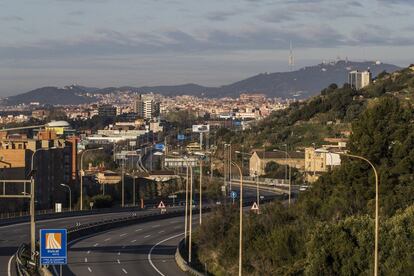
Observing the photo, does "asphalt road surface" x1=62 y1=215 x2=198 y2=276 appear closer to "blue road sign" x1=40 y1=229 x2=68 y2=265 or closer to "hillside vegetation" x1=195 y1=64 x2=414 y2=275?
"hillside vegetation" x1=195 y1=64 x2=414 y2=275

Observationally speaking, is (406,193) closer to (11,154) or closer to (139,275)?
(139,275)

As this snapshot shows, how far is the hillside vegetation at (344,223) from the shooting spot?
31.0m

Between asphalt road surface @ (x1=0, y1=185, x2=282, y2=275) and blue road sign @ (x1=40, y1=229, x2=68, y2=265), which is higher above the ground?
blue road sign @ (x1=40, y1=229, x2=68, y2=265)

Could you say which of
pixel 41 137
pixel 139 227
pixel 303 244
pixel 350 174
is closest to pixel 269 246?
pixel 303 244

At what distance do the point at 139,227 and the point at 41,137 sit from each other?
4272 cm

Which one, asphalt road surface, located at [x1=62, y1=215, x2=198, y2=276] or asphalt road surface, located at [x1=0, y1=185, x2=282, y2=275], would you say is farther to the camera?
asphalt road surface, located at [x1=0, y1=185, x2=282, y2=275]

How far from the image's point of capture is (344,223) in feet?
108

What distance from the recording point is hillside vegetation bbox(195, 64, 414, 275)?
30984mm

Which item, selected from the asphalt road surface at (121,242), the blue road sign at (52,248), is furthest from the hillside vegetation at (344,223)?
the blue road sign at (52,248)

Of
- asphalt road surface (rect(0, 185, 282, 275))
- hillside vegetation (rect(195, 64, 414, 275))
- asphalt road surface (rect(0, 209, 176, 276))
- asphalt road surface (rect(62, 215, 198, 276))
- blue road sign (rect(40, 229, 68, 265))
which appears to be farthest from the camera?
asphalt road surface (rect(0, 209, 176, 276))

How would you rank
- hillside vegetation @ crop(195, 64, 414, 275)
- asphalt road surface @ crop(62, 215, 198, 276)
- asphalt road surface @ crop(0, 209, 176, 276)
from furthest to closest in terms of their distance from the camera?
1. asphalt road surface @ crop(0, 209, 176, 276)
2. asphalt road surface @ crop(62, 215, 198, 276)
3. hillside vegetation @ crop(195, 64, 414, 275)

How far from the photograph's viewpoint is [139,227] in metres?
60.5

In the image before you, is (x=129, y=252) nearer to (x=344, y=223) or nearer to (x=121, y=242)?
(x=121, y=242)

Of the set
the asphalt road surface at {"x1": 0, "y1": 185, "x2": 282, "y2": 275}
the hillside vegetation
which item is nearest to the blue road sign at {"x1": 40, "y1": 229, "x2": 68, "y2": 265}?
the hillside vegetation
